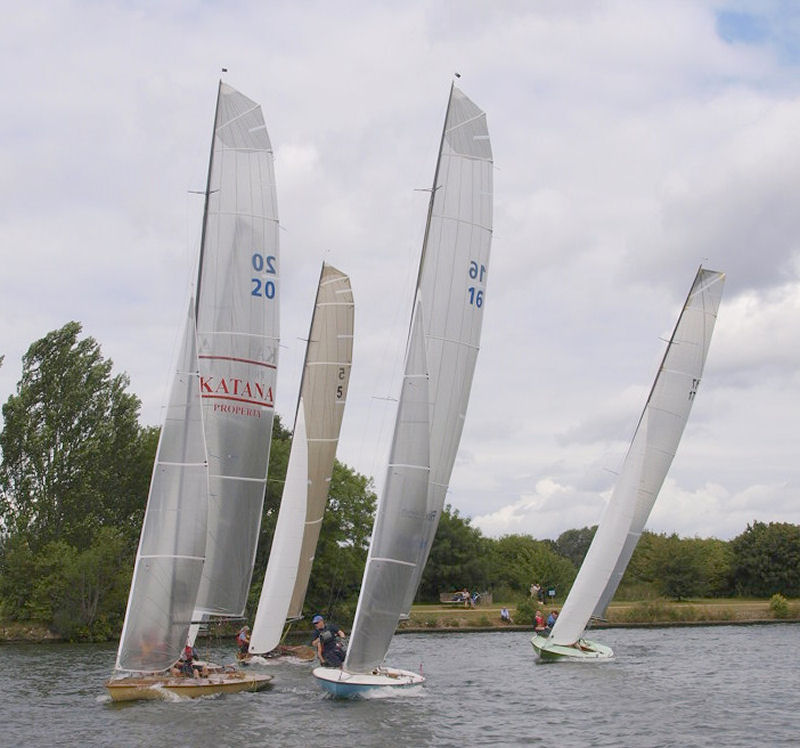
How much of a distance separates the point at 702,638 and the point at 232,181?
29361 millimetres

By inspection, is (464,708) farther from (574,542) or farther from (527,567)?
(574,542)

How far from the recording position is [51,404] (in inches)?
1988

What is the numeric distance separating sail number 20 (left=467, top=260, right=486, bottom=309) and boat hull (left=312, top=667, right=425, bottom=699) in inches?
350

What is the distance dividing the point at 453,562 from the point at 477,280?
44.1 meters

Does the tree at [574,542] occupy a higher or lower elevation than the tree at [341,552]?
higher

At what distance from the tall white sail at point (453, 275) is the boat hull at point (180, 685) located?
477cm

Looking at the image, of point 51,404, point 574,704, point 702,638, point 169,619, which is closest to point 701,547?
point 702,638

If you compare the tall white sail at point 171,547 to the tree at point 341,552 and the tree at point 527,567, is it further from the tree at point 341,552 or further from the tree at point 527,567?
the tree at point 527,567

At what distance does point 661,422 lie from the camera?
3494 centimetres

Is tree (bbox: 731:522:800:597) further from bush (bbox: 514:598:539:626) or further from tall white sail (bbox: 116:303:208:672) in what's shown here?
tall white sail (bbox: 116:303:208:672)

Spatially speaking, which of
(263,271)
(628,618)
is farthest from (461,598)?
(263,271)

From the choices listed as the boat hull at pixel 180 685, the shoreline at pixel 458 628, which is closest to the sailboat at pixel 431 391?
the boat hull at pixel 180 685

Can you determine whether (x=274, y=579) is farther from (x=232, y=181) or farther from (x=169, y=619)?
(x=232, y=181)

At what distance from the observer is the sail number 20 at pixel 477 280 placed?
2555 cm
